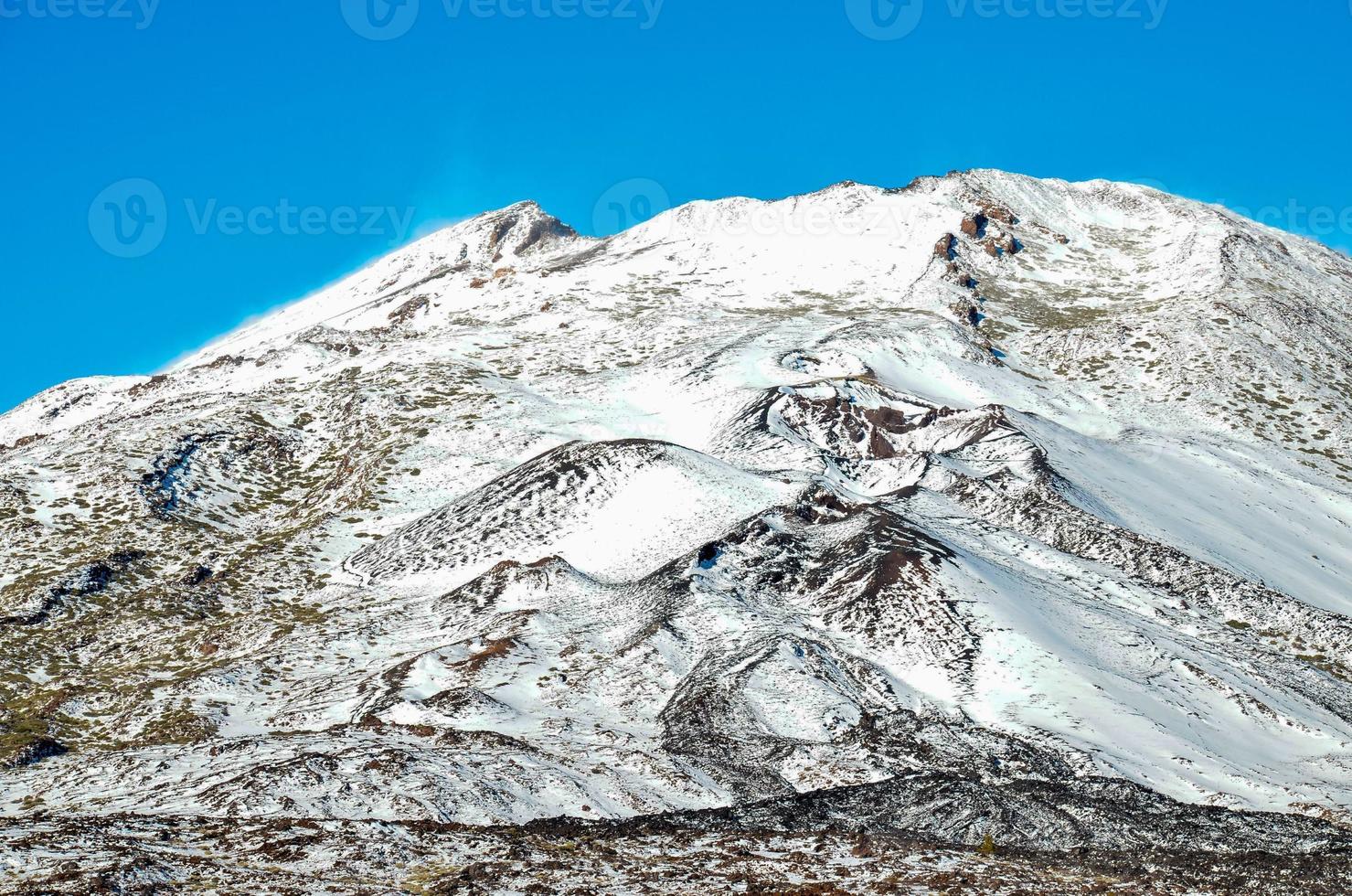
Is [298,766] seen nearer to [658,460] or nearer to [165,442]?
[658,460]

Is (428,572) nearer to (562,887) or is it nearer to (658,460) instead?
(658,460)

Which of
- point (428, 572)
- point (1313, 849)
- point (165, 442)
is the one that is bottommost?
point (1313, 849)

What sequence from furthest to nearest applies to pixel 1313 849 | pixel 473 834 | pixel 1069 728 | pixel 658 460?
pixel 658 460 < pixel 1069 728 < pixel 1313 849 < pixel 473 834

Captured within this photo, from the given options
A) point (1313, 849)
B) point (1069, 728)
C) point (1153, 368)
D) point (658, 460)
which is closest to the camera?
point (1313, 849)

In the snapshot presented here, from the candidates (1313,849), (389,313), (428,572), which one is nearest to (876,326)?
(428,572)

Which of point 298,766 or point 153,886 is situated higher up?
point 298,766

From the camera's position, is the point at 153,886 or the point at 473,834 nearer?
the point at 153,886

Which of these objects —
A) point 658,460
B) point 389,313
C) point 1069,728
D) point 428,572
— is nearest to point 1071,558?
point 1069,728
